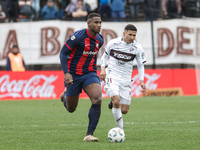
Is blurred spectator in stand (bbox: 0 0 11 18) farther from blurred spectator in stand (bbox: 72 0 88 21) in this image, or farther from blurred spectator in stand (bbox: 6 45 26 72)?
blurred spectator in stand (bbox: 72 0 88 21)

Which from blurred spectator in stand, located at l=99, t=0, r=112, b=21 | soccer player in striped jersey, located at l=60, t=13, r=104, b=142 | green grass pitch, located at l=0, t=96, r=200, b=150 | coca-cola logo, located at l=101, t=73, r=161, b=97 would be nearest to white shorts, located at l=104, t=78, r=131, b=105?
green grass pitch, located at l=0, t=96, r=200, b=150

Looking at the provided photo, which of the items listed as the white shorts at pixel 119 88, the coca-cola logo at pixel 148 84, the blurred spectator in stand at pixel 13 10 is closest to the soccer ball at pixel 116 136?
the white shorts at pixel 119 88

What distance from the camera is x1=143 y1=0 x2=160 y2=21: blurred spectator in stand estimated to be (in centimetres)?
1959

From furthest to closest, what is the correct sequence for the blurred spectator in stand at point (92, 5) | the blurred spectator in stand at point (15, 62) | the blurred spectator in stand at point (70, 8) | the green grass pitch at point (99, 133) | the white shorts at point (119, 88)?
the blurred spectator in stand at point (92, 5) → the blurred spectator in stand at point (70, 8) → the blurred spectator in stand at point (15, 62) → the white shorts at point (119, 88) → the green grass pitch at point (99, 133)

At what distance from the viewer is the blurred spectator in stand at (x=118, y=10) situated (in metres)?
19.2

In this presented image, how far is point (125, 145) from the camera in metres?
6.03

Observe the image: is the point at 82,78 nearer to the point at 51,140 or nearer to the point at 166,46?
the point at 51,140

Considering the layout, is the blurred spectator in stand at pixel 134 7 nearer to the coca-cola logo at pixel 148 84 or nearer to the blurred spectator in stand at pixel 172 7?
the blurred spectator in stand at pixel 172 7

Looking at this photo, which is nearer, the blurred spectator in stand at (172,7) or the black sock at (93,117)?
the black sock at (93,117)

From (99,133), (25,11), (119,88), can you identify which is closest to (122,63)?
(119,88)

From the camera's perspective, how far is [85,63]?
23.4 ft

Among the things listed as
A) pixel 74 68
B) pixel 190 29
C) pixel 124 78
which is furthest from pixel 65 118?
pixel 190 29

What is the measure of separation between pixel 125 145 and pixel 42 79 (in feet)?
39.2

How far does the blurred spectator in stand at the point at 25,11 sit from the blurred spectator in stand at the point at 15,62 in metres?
2.05
